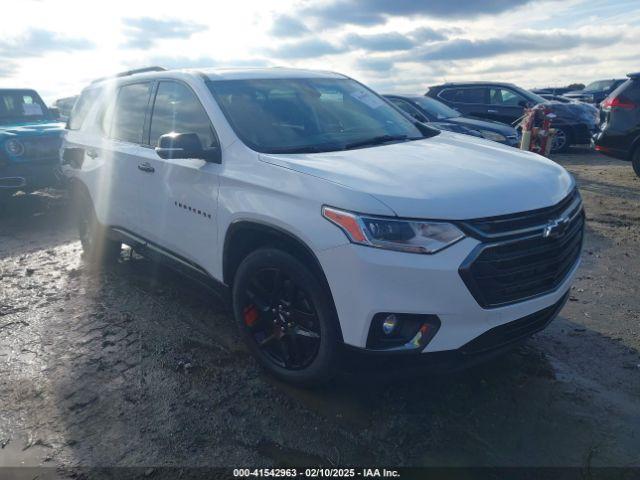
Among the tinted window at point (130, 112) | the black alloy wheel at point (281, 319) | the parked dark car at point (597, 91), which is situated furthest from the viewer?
the parked dark car at point (597, 91)

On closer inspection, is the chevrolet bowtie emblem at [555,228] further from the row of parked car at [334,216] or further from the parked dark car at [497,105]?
the parked dark car at [497,105]

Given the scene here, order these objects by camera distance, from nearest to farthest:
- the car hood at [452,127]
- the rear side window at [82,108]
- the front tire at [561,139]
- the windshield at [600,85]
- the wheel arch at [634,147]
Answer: the rear side window at [82,108]
the wheel arch at [634,147]
the car hood at [452,127]
the front tire at [561,139]
the windshield at [600,85]

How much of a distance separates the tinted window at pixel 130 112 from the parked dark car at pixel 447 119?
530cm

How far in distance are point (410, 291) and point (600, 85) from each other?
28391 mm

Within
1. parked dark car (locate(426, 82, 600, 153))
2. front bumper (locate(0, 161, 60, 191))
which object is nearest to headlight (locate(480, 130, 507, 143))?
parked dark car (locate(426, 82, 600, 153))

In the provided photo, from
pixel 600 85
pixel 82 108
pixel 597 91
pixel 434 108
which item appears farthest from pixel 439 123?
pixel 600 85

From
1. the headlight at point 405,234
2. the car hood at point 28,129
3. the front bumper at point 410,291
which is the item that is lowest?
the front bumper at point 410,291

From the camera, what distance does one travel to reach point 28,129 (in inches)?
316

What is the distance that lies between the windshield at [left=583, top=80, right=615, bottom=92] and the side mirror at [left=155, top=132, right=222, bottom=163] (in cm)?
2683

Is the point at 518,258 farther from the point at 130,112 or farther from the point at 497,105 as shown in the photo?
the point at 497,105

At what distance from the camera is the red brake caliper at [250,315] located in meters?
3.26

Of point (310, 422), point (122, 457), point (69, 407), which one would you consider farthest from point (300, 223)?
point (69, 407)

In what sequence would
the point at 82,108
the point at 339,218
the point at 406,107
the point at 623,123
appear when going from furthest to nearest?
the point at 406,107
the point at 623,123
the point at 82,108
the point at 339,218

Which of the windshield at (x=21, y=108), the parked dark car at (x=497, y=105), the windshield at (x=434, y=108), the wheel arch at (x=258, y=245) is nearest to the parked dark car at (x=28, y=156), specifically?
the windshield at (x=21, y=108)
